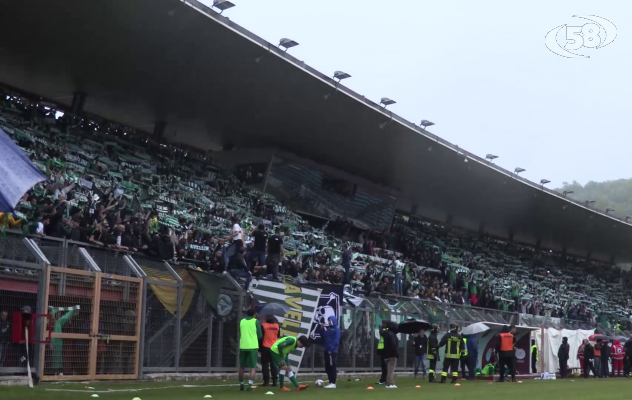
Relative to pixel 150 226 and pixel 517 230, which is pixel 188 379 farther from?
pixel 517 230

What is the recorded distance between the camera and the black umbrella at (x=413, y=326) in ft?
83.7

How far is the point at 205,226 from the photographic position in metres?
28.0

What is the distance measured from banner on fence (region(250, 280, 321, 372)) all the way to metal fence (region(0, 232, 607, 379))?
52 centimetres

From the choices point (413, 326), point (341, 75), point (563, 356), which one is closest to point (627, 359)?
point (563, 356)

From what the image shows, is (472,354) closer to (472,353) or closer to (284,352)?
(472,353)

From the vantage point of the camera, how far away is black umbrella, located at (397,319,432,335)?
25.5 meters

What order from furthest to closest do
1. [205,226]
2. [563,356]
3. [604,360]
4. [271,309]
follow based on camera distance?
[604,360] → [563,356] → [205,226] → [271,309]

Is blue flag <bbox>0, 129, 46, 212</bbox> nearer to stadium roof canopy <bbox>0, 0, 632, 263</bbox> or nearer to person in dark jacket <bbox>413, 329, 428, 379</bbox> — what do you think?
stadium roof canopy <bbox>0, 0, 632, 263</bbox>

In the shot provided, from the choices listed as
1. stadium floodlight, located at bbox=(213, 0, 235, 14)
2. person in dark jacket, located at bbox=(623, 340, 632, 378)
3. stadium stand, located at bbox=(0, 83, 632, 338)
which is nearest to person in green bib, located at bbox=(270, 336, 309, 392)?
stadium stand, located at bbox=(0, 83, 632, 338)

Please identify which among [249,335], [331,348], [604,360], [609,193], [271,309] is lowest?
[604,360]

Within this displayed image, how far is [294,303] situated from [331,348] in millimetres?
1982

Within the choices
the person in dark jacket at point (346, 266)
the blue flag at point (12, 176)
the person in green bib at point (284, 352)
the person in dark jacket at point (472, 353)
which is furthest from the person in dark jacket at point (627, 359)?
the blue flag at point (12, 176)

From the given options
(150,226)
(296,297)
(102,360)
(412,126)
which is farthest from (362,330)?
(412,126)

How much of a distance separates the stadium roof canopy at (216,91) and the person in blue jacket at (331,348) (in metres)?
9.41
